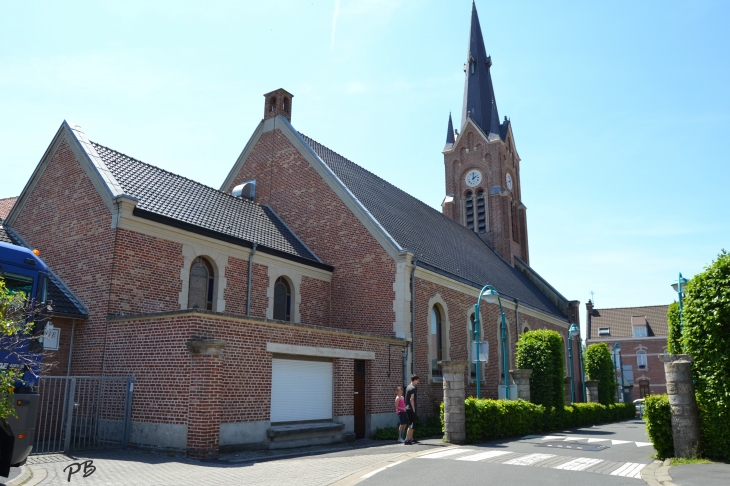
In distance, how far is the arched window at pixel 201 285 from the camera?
1670 centimetres

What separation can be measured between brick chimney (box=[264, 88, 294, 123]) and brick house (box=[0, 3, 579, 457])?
81 mm

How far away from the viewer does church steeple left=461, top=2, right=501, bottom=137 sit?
135 feet

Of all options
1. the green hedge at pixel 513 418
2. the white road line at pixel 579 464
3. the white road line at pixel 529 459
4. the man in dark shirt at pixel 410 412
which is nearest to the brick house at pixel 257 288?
the man in dark shirt at pixel 410 412

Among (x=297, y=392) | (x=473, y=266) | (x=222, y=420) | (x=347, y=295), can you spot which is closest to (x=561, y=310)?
(x=473, y=266)

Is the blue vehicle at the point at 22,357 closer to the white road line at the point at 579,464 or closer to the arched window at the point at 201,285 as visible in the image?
the arched window at the point at 201,285

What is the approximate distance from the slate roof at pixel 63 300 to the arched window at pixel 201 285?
2834mm

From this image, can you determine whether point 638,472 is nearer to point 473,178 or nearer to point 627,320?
point 473,178

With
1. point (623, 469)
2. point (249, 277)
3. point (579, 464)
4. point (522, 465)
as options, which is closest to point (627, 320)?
point (249, 277)

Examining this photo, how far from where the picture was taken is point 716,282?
38.0 ft

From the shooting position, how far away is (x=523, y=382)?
19703 mm

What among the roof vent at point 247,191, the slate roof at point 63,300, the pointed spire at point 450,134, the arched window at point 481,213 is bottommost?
the slate roof at point 63,300

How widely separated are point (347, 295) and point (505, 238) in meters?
20.0

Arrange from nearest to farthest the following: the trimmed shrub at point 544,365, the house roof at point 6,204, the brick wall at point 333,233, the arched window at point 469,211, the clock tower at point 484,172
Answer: the brick wall at point 333,233 < the trimmed shrub at point 544,365 < the house roof at point 6,204 < the clock tower at point 484,172 < the arched window at point 469,211

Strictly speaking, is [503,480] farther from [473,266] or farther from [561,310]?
[561,310]
